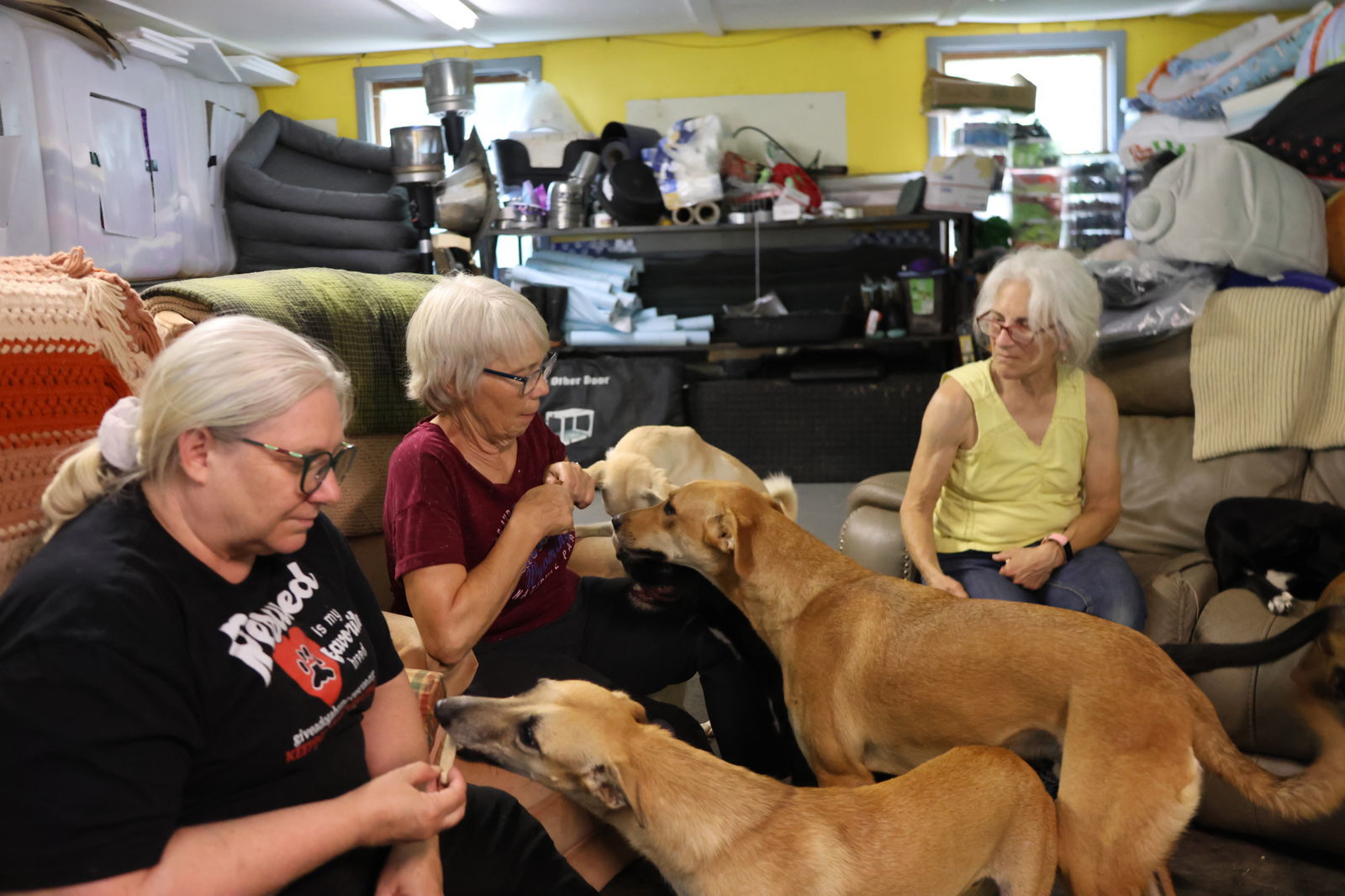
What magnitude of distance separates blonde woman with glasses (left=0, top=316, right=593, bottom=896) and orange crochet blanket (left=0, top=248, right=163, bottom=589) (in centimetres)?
21

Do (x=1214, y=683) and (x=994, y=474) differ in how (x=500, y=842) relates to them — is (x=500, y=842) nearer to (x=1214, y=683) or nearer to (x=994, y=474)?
(x=994, y=474)

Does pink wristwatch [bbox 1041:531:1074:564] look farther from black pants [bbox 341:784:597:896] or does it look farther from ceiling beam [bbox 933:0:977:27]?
ceiling beam [bbox 933:0:977:27]

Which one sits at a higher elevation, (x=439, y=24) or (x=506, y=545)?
(x=439, y=24)

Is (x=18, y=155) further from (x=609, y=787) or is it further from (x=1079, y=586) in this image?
(x=1079, y=586)

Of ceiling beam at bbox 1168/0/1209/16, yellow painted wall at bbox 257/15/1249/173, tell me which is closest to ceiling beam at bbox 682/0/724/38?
yellow painted wall at bbox 257/15/1249/173

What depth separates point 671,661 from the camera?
216 centimetres

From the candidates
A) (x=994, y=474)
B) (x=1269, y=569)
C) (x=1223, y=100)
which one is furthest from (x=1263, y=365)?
(x=1223, y=100)

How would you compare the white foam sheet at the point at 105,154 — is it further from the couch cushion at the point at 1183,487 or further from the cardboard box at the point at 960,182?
the couch cushion at the point at 1183,487

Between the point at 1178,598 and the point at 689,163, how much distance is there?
13.0 ft

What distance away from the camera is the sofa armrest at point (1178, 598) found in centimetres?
238

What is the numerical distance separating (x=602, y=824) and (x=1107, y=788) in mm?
827

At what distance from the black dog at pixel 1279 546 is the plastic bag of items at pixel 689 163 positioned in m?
3.63

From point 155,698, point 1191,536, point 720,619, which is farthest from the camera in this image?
point 1191,536

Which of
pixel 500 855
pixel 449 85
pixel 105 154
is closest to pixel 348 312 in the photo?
pixel 500 855
